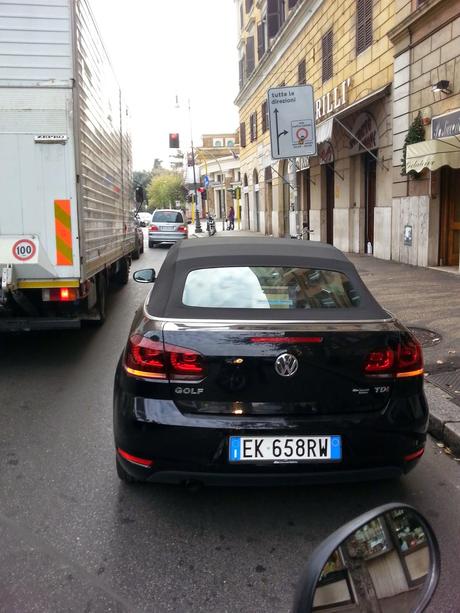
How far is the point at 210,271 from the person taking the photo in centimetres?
363

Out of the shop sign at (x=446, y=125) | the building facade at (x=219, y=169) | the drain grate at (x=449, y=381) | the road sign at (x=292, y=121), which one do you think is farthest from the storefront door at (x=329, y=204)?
the building facade at (x=219, y=169)

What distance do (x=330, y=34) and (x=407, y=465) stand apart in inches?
766

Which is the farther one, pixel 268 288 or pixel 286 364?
pixel 268 288

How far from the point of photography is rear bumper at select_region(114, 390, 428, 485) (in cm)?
293

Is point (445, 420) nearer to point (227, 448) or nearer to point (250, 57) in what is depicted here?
point (227, 448)

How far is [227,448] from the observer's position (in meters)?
2.92

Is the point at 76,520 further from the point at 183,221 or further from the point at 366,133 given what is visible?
the point at 183,221

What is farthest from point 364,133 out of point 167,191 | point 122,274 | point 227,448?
point 167,191

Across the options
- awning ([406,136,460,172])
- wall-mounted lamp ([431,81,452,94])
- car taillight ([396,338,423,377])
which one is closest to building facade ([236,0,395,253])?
awning ([406,136,460,172])

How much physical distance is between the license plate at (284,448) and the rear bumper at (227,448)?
1.0 inches

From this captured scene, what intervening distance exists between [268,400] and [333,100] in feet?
60.3

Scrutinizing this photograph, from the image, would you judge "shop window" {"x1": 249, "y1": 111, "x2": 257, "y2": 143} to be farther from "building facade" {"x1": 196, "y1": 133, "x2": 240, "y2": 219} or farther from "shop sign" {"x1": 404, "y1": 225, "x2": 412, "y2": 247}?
"shop sign" {"x1": 404, "y1": 225, "x2": 412, "y2": 247}

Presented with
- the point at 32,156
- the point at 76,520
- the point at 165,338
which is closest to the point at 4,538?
the point at 76,520

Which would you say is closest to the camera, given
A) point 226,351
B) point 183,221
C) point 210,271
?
point 226,351
